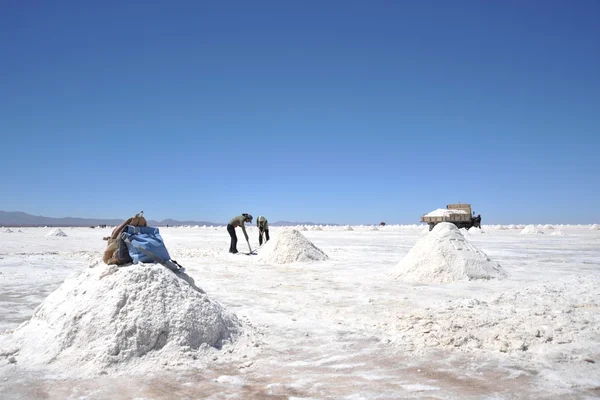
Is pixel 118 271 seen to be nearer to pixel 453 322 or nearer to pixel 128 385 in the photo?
pixel 128 385

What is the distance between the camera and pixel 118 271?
3.97 m

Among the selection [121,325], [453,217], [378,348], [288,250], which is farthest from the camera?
[453,217]

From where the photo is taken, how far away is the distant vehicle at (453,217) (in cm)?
2769

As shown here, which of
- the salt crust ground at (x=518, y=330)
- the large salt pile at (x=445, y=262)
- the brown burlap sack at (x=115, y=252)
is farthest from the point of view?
the large salt pile at (x=445, y=262)

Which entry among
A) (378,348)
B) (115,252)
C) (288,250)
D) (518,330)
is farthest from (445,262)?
(115,252)

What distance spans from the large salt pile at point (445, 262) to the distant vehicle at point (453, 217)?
1951 centimetres

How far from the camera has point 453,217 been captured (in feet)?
91.2

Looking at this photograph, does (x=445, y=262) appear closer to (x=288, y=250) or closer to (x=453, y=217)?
(x=288, y=250)

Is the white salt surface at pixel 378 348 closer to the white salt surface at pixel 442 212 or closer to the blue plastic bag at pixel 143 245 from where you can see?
the blue plastic bag at pixel 143 245

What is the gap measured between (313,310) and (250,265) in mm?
5226

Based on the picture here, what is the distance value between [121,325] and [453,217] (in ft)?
87.9

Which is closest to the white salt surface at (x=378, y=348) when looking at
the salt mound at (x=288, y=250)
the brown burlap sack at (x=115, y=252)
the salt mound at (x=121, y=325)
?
the salt mound at (x=121, y=325)

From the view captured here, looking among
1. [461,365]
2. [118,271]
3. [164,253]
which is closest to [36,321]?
[118,271]

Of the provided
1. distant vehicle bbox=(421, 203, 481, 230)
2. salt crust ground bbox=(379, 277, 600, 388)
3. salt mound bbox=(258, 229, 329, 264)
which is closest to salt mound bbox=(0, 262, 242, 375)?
salt crust ground bbox=(379, 277, 600, 388)
